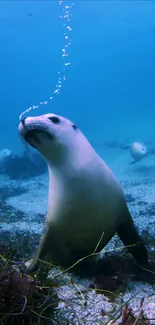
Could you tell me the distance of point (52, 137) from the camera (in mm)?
2887

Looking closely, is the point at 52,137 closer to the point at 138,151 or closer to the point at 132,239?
the point at 132,239

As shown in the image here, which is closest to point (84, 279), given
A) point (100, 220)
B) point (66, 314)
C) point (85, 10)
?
point (100, 220)

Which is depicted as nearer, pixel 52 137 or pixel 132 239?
pixel 52 137

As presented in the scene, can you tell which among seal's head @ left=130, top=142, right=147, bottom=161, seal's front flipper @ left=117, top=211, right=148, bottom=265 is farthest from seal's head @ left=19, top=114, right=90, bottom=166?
seal's head @ left=130, top=142, right=147, bottom=161

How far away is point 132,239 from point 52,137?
1390 millimetres

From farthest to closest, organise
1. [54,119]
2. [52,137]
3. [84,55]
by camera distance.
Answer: [84,55] < [54,119] < [52,137]

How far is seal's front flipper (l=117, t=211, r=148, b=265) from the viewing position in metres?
3.27

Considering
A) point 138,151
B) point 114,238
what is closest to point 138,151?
point 138,151

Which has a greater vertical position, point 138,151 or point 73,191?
point 138,151

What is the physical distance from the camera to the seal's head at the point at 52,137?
110 inches

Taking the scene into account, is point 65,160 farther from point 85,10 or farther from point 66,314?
point 85,10

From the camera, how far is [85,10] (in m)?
45.6

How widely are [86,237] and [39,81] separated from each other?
14485cm

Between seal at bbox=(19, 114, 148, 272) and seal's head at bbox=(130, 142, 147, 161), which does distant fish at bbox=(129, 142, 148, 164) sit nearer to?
seal's head at bbox=(130, 142, 147, 161)
